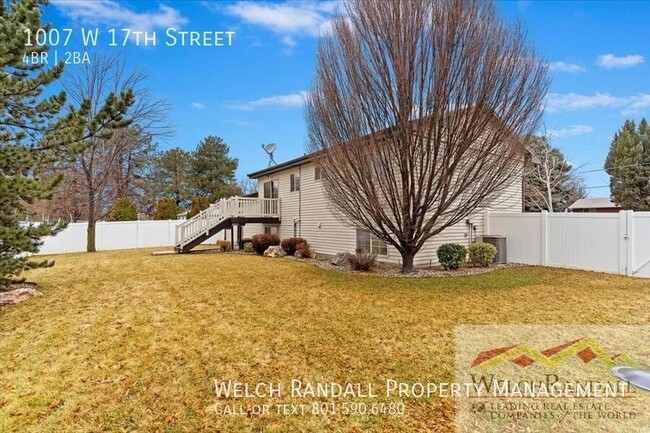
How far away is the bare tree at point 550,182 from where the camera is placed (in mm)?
21891

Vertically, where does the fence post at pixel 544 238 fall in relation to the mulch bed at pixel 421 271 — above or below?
above

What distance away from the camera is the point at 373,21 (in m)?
7.98

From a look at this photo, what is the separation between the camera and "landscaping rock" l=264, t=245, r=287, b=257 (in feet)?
47.8

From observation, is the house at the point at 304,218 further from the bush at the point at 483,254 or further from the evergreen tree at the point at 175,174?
the evergreen tree at the point at 175,174

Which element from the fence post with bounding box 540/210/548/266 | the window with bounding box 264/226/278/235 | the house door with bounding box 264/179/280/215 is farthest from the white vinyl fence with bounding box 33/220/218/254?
the fence post with bounding box 540/210/548/266

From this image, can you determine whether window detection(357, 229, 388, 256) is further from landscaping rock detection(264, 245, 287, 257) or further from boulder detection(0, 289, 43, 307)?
boulder detection(0, 289, 43, 307)

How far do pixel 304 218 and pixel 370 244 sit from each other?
4617 millimetres

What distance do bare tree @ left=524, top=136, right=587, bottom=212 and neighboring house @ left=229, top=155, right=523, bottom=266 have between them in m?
9.72

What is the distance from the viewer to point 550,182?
2361cm

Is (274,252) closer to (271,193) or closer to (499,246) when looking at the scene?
(271,193)

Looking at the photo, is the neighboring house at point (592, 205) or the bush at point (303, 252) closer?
the bush at point (303, 252)

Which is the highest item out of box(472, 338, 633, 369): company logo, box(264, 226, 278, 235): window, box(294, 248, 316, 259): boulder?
box(264, 226, 278, 235): window

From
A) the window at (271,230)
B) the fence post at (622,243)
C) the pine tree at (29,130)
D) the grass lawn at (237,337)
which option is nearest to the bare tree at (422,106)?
the grass lawn at (237,337)

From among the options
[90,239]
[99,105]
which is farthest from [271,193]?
[90,239]
